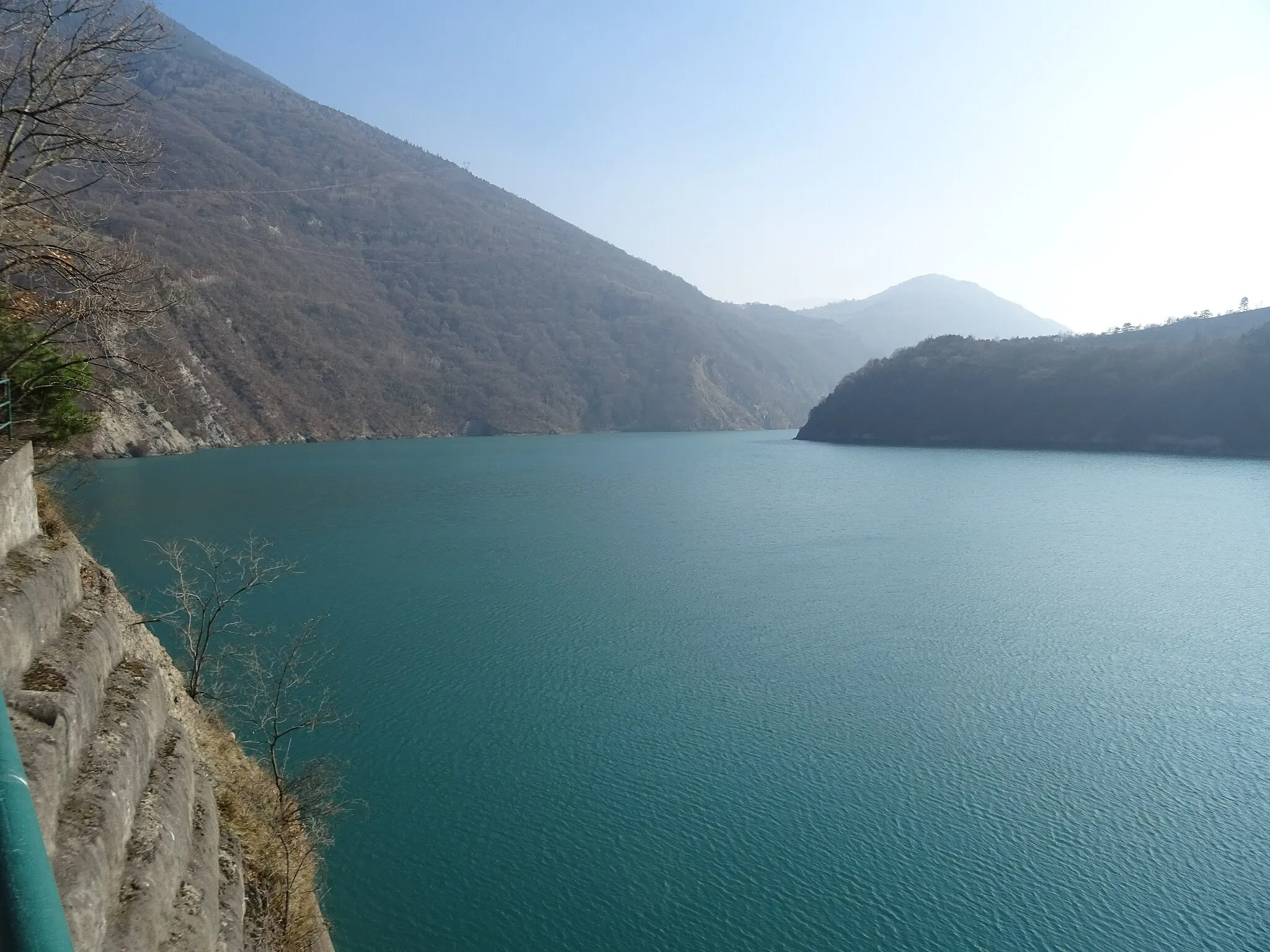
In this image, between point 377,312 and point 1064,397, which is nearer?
point 1064,397

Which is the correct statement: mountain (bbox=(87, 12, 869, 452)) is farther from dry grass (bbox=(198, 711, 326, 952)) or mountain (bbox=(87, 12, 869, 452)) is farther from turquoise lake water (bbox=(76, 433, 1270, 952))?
dry grass (bbox=(198, 711, 326, 952))

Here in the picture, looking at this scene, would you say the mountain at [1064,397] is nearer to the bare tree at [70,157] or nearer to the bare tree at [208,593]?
the bare tree at [208,593]

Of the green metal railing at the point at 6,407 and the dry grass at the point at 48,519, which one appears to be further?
the dry grass at the point at 48,519

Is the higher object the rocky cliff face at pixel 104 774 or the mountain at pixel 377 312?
the mountain at pixel 377 312

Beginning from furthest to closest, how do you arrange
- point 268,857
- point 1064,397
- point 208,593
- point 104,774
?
point 1064,397 → point 208,593 → point 268,857 → point 104,774

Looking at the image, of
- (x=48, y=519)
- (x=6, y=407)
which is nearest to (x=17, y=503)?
(x=48, y=519)

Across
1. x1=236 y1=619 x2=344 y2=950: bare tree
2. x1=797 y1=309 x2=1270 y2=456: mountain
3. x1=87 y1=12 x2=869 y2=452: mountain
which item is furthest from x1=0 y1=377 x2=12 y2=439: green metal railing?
x1=797 y1=309 x2=1270 y2=456: mountain

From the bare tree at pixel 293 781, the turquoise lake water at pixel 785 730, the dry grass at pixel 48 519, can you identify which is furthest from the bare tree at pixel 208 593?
the dry grass at pixel 48 519

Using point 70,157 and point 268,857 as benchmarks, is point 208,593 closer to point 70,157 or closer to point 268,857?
point 268,857
